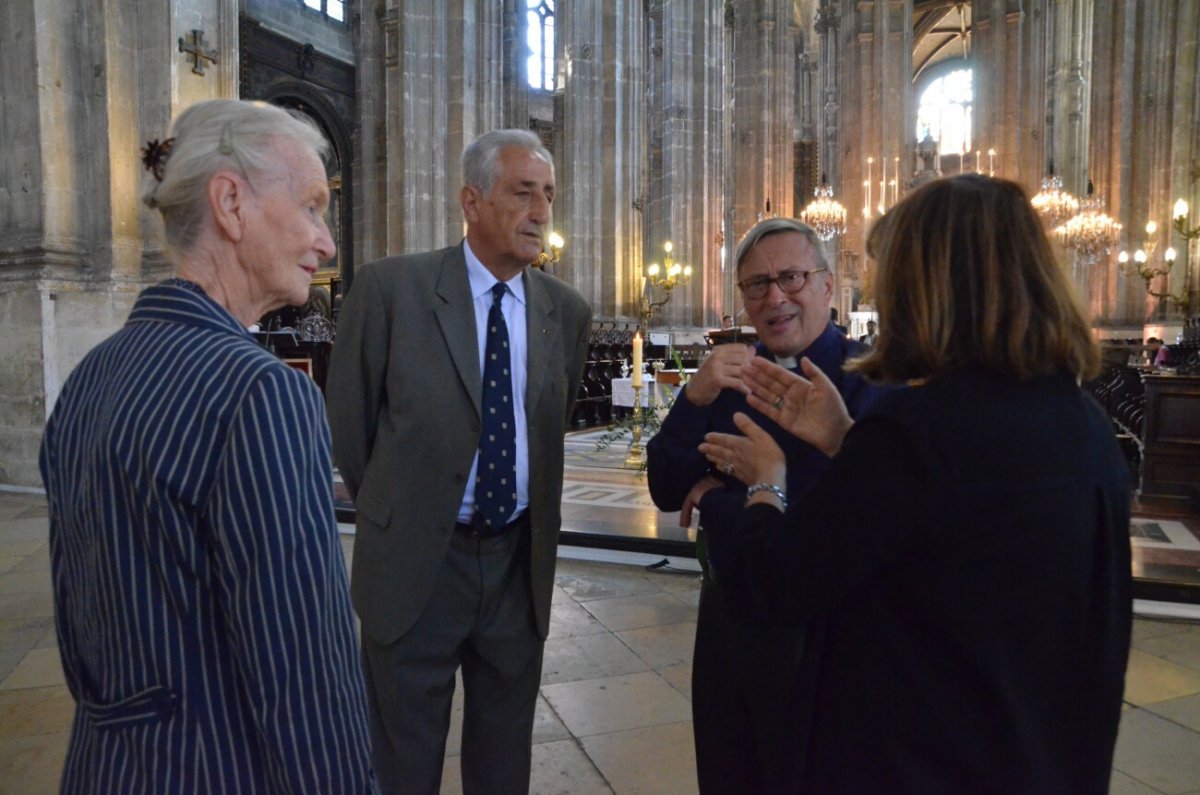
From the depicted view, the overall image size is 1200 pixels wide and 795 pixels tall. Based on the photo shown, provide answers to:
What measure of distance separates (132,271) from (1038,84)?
2107 centimetres

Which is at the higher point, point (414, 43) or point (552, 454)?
point (414, 43)

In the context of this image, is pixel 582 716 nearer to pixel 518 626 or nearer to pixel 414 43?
pixel 518 626

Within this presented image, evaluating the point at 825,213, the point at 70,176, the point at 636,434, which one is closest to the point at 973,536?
the point at 636,434

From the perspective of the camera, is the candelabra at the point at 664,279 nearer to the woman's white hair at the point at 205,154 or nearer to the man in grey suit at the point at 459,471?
the man in grey suit at the point at 459,471

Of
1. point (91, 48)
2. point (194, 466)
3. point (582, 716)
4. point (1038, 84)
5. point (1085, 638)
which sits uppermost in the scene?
point (1038, 84)

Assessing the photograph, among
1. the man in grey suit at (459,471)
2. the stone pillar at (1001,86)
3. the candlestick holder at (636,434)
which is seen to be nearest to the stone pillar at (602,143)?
the candlestick holder at (636,434)

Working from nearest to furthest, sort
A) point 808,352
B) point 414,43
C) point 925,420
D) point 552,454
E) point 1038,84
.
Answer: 1. point 925,420
2. point 808,352
3. point 552,454
4. point 414,43
5. point 1038,84

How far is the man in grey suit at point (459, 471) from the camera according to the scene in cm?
182

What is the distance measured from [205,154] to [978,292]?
0.99 metres

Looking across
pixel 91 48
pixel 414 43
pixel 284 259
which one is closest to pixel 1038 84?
pixel 414 43

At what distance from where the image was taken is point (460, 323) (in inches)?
75.5

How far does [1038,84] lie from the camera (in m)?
20.1

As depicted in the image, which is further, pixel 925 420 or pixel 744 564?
pixel 744 564

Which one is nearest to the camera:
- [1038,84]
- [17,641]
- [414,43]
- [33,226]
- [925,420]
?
[925,420]
